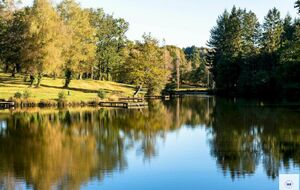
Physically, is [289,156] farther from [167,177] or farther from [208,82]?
[208,82]

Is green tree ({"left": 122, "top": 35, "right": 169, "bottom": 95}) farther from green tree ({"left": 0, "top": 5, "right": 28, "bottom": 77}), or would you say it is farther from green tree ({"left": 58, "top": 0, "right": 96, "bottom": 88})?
green tree ({"left": 0, "top": 5, "right": 28, "bottom": 77})

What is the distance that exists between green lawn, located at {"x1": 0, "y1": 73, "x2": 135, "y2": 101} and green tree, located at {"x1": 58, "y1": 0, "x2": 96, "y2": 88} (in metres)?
3.95

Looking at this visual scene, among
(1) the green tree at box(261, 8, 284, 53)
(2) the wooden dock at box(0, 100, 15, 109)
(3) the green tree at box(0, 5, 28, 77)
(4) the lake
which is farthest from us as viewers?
(1) the green tree at box(261, 8, 284, 53)

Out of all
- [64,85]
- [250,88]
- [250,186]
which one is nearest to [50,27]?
[64,85]

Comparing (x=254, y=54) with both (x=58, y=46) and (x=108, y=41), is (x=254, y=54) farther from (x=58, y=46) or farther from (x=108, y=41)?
(x=58, y=46)

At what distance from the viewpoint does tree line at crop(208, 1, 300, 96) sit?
88.4 metres

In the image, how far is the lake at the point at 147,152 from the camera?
75.6ft

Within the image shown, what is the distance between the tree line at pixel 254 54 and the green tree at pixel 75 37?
35257 millimetres

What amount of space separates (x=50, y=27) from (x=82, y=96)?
12613 millimetres

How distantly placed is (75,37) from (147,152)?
188 ft

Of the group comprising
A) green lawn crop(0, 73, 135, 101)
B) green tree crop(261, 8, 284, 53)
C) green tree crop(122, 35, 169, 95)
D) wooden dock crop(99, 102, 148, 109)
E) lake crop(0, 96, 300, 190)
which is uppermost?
green tree crop(261, 8, 284, 53)

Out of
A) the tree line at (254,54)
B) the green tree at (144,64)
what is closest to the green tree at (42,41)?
the green tree at (144,64)

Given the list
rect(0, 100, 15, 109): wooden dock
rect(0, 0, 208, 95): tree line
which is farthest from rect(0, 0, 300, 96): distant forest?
rect(0, 100, 15, 109): wooden dock

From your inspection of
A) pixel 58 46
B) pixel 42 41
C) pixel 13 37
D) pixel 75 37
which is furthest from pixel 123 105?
pixel 13 37
